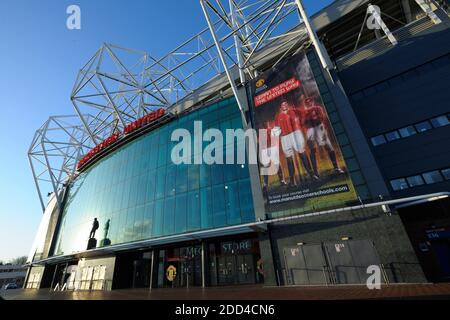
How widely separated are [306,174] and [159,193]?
1633 cm

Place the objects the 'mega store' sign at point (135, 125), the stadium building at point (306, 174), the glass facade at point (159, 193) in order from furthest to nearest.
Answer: the 'mega store' sign at point (135, 125) → the glass facade at point (159, 193) → the stadium building at point (306, 174)

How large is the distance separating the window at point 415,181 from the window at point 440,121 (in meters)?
4.36

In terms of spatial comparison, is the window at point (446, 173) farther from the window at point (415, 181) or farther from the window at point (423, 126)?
the window at point (423, 126)

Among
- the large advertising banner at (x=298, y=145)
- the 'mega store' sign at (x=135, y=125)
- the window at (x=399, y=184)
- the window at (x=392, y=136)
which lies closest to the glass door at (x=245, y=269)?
the large advertising banner at (x=298, y=145)

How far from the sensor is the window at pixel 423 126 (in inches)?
721

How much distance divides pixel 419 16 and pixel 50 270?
63.3 m

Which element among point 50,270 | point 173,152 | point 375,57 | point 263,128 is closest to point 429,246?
point 263,128

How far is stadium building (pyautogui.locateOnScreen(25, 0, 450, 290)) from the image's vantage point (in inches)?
603

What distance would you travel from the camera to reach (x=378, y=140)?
66.7 feet

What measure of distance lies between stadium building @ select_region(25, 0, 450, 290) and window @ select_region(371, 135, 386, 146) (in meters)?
0.10

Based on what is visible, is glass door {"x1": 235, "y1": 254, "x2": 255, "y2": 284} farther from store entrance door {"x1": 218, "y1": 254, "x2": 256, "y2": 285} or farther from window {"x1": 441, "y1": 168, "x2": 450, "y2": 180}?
window {"x1": 441, "y1": 168, "x2": 450, "y2": 180}

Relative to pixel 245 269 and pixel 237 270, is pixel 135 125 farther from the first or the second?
pixel 245 269

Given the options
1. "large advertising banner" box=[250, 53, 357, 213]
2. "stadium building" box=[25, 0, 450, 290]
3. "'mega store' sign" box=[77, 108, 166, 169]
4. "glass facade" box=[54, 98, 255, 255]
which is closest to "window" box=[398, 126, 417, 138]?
"stadium building" box=[25, 0, 450, 290]

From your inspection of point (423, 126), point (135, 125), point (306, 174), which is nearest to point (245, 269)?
point (306, 174)
